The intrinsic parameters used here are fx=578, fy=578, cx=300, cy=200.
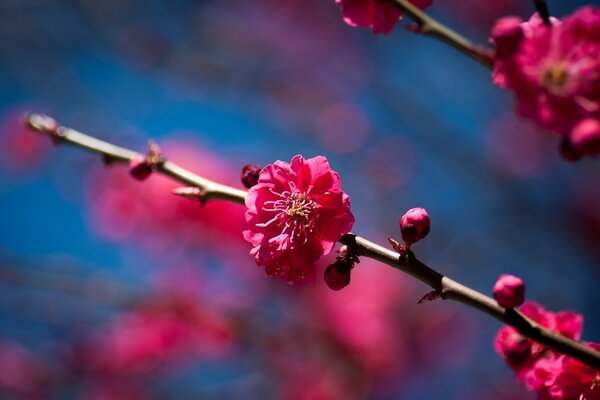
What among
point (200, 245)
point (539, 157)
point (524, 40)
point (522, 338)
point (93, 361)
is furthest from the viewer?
point (539, 157)

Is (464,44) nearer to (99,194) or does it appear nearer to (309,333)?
(309,333)

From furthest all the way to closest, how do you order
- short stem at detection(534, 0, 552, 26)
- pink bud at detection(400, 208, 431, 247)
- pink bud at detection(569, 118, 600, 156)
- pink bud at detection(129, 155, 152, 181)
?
pink bud at detection(129, 155, 152, 181)
pink bud at detection(400, 208, 431, 247)
short stem at detection(534, 0, 552, 26)
pink bud at detection(569, 118, 600, 156)

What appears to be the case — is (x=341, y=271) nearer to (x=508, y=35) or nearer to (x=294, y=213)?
(x=294, y=213)

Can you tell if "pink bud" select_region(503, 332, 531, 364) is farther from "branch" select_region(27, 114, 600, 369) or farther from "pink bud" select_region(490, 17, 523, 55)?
"pink bud" select_region(490, 17, 523, 55)

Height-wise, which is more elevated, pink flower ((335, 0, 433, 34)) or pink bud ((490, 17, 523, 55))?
pink flower ((335, 0, 433, 34))

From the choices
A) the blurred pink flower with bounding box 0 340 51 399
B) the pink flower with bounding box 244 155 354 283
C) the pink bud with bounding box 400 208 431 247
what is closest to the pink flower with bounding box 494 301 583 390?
the pink bud with bounding box 400 208 431 247

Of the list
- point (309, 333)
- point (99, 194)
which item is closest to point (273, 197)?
point (309, 333)

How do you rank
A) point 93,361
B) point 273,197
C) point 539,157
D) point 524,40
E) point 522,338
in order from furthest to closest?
point 539,157 < point 93,361 < point 273,197 < point 522,338 < point 524,40
